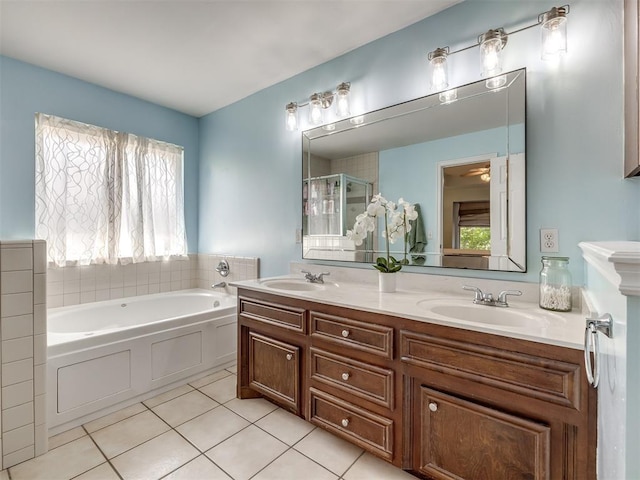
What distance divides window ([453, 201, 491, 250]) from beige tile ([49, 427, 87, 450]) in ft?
8.24

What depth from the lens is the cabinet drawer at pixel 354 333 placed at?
1432 millimetres

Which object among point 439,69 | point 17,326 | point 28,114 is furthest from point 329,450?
point 28,114

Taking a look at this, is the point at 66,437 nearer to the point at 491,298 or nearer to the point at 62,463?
the point at 62,463

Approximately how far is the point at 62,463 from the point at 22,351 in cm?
62

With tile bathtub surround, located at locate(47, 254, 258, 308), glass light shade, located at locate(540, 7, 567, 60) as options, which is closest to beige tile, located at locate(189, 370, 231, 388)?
tile bathtub surround, located at locate(47, 254, 258, 308)

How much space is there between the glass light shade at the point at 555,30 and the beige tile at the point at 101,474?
2.95 metres

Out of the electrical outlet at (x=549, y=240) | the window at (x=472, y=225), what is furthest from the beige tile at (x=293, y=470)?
the electrical outlet at (x=549, y=240)

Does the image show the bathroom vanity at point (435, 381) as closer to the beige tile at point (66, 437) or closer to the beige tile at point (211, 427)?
the beige tile at point (211, 427)

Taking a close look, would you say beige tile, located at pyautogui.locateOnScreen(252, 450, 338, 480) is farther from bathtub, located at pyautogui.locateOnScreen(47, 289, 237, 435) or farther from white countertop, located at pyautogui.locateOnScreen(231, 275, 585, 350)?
bathtub, located at pyautogui.locateOnScreen(47, 289, 237, 435)

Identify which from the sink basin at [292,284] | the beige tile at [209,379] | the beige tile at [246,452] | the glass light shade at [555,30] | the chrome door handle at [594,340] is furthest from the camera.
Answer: the beige tile at [209,379]

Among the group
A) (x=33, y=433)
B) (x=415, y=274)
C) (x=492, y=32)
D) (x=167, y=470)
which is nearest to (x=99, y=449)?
(x=33, y=433)

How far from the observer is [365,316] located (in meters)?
1.50

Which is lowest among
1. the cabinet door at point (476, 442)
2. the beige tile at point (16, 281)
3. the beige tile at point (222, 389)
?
the beige tile at point (222, 389)

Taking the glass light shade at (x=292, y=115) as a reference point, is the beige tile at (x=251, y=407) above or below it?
below
